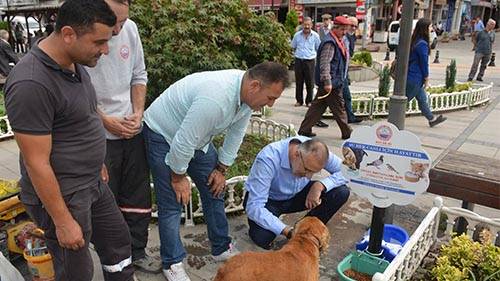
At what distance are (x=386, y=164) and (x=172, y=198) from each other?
1.35 meters

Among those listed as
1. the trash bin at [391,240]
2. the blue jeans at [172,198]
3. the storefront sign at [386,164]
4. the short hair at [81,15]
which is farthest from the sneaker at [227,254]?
the short hair at [81,15]

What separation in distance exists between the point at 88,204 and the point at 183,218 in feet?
5.55

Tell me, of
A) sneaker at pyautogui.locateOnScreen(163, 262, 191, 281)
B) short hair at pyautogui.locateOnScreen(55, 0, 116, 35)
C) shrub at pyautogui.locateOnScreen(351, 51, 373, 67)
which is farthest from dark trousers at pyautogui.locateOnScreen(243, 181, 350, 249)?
shrub at pyautogui.locateOnScreen(351, 51, 373, 67)

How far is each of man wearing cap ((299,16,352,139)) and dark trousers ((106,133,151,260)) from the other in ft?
11.1

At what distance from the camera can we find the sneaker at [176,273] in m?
2.73

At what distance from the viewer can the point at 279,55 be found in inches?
206

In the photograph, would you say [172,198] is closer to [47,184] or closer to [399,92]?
[47,184]

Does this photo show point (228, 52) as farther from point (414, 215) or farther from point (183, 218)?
point (414, 215)

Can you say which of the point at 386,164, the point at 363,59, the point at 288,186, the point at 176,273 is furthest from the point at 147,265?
the point at 363,59

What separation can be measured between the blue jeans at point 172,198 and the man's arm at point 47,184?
84cm

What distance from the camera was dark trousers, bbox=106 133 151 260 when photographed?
2604 millimetres

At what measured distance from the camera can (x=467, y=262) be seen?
2582 millimetres

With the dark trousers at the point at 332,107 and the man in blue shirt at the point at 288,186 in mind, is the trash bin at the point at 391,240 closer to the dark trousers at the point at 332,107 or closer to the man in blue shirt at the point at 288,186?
the man in blue shirt at the point at 288,186

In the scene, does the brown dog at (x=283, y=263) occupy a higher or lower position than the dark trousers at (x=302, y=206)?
higher
